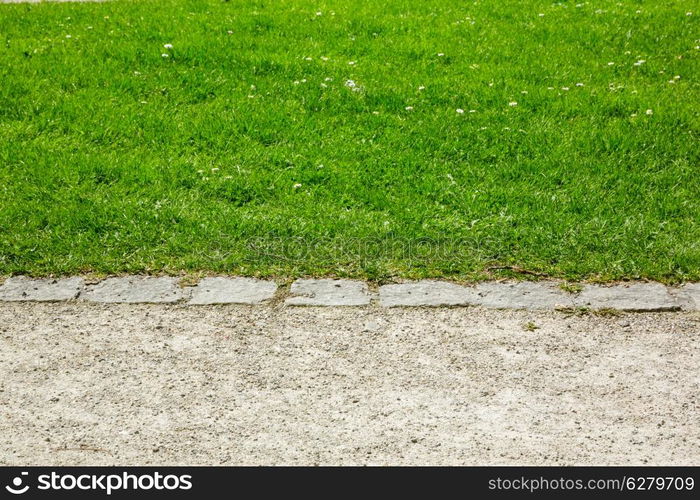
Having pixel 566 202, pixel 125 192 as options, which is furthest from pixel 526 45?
pixel 125 192

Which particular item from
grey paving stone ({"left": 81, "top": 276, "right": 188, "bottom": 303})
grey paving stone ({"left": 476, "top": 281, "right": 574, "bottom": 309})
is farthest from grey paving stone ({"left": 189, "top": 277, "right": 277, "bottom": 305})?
grey paving stone ({"left": 476, "top": 281, "right": 574, "bottom": 309})

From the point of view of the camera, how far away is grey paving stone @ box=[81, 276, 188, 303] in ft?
14.6

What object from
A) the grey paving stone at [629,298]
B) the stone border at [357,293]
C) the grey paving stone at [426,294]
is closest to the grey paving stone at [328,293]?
the stone border at [357,293]

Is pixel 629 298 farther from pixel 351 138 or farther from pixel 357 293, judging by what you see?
pixel 351 138

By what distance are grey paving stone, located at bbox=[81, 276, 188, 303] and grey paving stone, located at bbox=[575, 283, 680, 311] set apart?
216cm

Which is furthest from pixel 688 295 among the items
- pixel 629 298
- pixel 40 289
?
pixel 40 289

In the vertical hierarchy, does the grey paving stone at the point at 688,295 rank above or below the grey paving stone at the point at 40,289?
above

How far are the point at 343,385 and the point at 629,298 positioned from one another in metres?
1.70

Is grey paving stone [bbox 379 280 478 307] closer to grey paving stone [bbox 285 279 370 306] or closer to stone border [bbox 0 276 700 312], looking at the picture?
stone border [bbox 0 276 700 312]

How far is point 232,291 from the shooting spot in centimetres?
452

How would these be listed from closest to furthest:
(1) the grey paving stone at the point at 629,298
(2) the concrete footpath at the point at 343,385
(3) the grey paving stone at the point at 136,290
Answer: (2) the concrete footpath at the point at 343,385, (1) the grey paving stone at the point at 629,298, (3) the grey paving stone at the point at 136,290

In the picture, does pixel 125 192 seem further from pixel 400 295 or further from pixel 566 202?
pixel 566 202

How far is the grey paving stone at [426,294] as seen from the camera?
4.39 meters

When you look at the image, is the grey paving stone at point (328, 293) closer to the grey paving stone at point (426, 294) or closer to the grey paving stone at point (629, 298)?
the grey paving stone at point (426, 294)
